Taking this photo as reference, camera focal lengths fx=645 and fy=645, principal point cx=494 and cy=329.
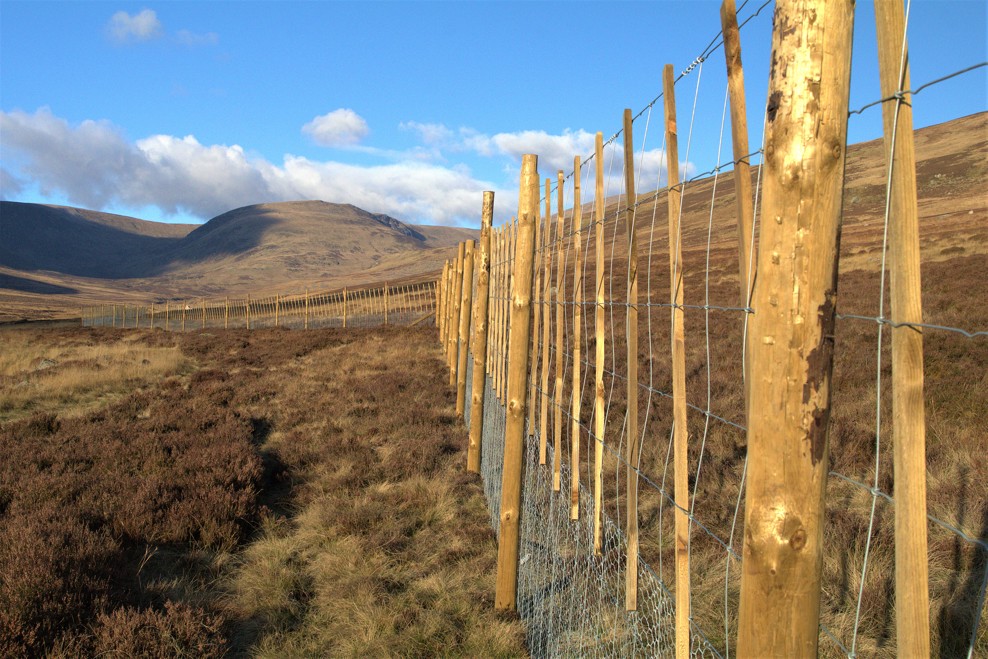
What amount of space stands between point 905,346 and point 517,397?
121 inches

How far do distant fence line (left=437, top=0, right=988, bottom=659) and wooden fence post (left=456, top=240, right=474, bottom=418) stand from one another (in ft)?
7.22

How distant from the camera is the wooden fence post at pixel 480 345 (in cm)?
664

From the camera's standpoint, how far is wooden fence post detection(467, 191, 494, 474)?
6637 mm

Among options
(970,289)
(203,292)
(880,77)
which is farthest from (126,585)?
(203,292)

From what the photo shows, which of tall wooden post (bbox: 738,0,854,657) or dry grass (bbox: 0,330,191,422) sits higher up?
tall wooden post (bbox: 738,0,854,657)

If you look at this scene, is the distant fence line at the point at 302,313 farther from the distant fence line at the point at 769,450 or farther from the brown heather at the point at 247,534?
the distant fence line at the point at 769,450

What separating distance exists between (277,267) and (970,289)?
179413mm

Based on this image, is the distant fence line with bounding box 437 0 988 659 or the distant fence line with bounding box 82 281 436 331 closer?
the distant fence line with bounding box 437 0 988 659

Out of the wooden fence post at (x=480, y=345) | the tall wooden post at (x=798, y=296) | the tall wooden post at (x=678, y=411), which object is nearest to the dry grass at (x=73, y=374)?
the wooden fence post at (x=480, y=345)

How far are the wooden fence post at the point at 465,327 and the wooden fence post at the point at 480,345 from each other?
5.18ft

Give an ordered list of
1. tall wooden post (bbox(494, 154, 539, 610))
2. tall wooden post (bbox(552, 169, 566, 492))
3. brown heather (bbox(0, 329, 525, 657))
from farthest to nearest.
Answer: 1. tall wooden post (bbox(494, 154, 539, 610))
2. tall wooden post (bbox(552, 169, 566, 492))
3. brown heather (bbox(0, 329, 525, 657))

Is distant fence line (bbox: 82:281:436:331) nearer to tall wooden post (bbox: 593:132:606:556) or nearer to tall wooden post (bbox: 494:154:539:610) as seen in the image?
tall wooden post (bbox: 494:154:539:610)

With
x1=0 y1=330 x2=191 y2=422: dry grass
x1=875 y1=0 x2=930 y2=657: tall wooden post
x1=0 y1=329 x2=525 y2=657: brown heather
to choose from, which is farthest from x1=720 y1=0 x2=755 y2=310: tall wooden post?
x1=0 y1=330 x2=191 y2=422: dry grass

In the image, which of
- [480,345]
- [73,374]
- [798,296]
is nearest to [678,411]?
[798,296]
